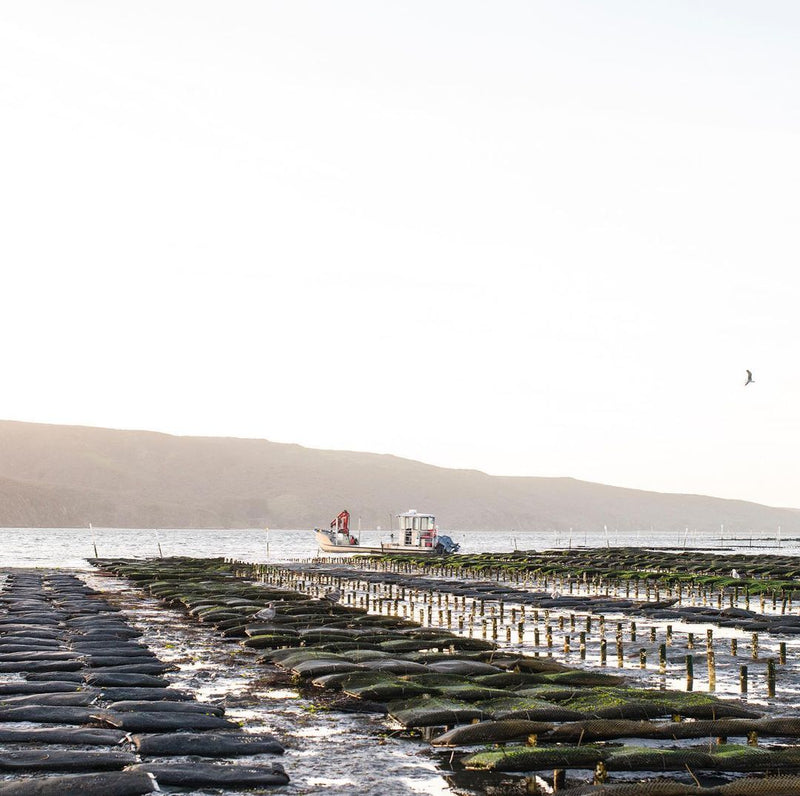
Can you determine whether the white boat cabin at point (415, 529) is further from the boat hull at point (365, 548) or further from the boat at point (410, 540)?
the boat hull at point (365, 548)

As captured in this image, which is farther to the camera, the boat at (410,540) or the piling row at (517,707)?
the boat at (410,540)

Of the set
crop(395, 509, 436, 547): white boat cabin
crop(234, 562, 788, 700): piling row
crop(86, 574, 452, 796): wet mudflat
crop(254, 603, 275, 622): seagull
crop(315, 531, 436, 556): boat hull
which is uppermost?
crop(395, 509, 436, 547): white boat cabin

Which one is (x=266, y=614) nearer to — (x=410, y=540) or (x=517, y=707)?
(x=517, y=707)

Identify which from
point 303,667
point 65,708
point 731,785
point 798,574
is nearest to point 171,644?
point 303,667

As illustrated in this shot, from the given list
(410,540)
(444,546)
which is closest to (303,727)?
(444,546)

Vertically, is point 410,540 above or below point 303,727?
above

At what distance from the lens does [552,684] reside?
73.4ft

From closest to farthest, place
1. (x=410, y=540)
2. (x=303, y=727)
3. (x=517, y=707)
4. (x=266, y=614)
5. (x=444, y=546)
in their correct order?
1. (x=517, y=707)
2. (x=303, y=727)
3. (x=266, y=614)
4. (x=444, y=546)
5. (x=410, y=540)

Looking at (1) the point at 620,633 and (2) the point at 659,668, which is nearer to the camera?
(2) the point at 659,668

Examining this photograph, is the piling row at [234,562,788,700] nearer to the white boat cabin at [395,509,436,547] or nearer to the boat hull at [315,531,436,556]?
the boat hull at [315,531,436,556]

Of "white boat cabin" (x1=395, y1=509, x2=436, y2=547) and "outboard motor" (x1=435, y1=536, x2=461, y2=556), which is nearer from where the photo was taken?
"outboard motor" (x1=435, y1=536, x2=461, y2=556)

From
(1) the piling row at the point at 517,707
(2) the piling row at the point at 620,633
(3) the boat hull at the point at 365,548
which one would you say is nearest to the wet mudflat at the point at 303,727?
(1) the piling row at the point at 517,707

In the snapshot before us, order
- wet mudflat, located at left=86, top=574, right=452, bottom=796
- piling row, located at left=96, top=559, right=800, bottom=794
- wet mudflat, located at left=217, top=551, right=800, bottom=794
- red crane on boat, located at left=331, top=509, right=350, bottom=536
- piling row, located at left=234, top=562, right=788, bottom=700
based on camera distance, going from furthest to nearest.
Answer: red crane on boat, located at left=331, top=509, right=350, bottom=536, piling row, located at left=234, top=562, right=788, bottom=700, piling row, located at left=96, top=559, right=800, bottom=794, wet mudflat, located at left=217, top=551, right=800, bottom=794, wet mudflat, located at left=86, top=574, right=452, bottom=796

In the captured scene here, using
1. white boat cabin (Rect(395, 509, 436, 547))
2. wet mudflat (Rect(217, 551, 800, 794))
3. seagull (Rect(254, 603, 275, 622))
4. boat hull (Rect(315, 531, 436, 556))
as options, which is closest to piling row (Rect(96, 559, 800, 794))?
wet mudflat (Rect(217, 551, 800, 794))
